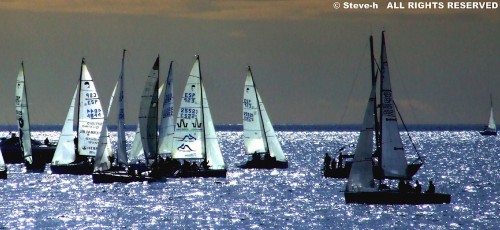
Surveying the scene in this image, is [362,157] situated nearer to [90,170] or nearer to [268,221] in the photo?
[268,221]

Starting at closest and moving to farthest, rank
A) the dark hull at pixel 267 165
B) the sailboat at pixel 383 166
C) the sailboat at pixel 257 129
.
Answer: the sailboat at pixel 383 166
the sailboat at pixel 257 129
the dark hull at pixel 267 165

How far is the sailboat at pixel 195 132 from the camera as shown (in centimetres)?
8975

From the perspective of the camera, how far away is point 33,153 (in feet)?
356

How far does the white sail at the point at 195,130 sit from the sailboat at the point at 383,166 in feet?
68.3

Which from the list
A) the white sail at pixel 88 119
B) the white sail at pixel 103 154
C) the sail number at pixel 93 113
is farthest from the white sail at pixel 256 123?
the white sail at pixel 103 154

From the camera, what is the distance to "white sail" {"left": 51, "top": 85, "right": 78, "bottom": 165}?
9338 cm

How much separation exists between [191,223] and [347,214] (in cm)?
905

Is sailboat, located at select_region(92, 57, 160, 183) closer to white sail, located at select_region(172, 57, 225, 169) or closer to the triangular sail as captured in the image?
white sail, located at select_region(172, 57, 225, 169)

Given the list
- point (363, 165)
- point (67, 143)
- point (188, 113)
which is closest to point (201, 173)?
point (188, 113)

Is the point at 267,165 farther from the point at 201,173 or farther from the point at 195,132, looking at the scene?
the point at 201,173

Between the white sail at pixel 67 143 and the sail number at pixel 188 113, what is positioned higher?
the sail number at pixel 188 113

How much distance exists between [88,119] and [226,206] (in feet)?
85.0

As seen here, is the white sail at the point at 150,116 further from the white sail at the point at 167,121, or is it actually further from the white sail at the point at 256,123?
the white sail at the point at 256,123

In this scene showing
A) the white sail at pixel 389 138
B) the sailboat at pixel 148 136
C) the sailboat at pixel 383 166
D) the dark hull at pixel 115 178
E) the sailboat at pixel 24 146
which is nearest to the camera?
the sailboat at pixel 383 166
